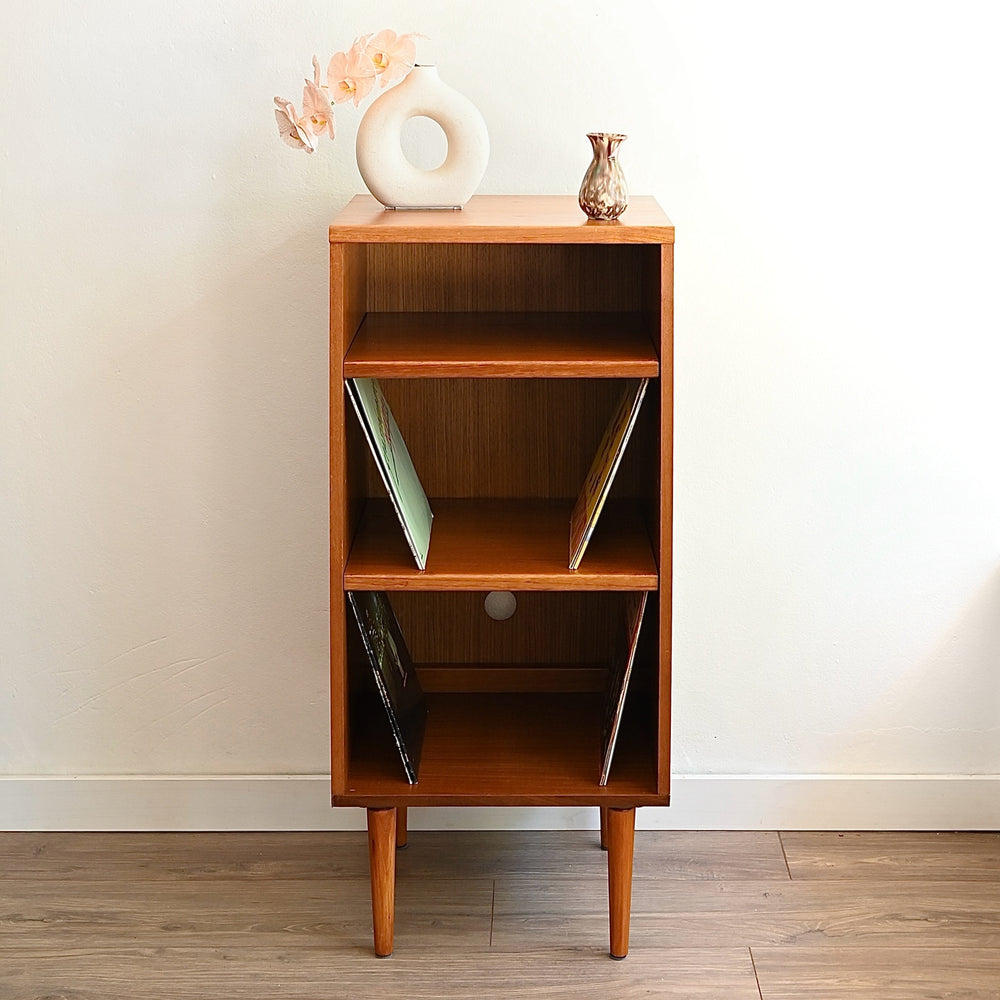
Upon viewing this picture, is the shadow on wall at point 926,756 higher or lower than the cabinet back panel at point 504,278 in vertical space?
lower

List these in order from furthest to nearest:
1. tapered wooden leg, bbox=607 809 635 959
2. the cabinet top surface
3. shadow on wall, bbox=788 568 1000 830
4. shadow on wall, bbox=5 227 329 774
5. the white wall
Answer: shadow on wall, bbox=788 568 1000 830 → shadow on wall, bbox=5 227 329 774 → the white wall → tapered wooden leg, bbox=607 809 635 959 → the cabinet top surface

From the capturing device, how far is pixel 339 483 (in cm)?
159

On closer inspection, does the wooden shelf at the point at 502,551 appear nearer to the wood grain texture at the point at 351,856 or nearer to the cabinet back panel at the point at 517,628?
the cabinet back panel at the point at 517,628

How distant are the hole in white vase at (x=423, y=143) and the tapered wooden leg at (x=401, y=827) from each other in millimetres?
1023

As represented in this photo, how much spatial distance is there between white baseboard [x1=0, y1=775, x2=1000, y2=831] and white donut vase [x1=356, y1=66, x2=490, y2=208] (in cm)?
100

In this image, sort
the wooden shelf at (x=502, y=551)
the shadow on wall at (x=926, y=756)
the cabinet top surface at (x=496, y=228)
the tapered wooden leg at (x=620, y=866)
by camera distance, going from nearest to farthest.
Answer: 1. the cabinet top surface at (x=496, y=228)
2. the wooden shelf at (x=502, y=551)
3. the tapered wooden leg at (x=620, y=866)
4. the shadow on wall at (x=926, y=756)

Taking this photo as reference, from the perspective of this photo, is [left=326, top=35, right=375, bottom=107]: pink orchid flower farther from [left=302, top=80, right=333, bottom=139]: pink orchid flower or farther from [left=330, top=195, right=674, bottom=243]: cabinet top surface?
[left=330, top=195, right=674, bottom=243]: cabinet top surface

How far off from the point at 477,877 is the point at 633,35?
1.32 metres

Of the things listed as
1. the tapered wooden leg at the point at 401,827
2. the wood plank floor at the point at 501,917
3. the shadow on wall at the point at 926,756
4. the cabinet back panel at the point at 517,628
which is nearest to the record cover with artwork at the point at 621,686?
the cabinet back panel at the point at 517,628

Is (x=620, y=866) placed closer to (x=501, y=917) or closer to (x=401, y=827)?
(x=501, y=917)

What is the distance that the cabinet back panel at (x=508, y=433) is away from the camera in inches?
74.8

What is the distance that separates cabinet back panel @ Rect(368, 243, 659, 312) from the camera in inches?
72.6

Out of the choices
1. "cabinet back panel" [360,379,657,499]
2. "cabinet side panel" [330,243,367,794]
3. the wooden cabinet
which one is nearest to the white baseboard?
the wooden cabinet

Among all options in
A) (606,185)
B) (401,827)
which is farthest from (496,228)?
(401,827)
